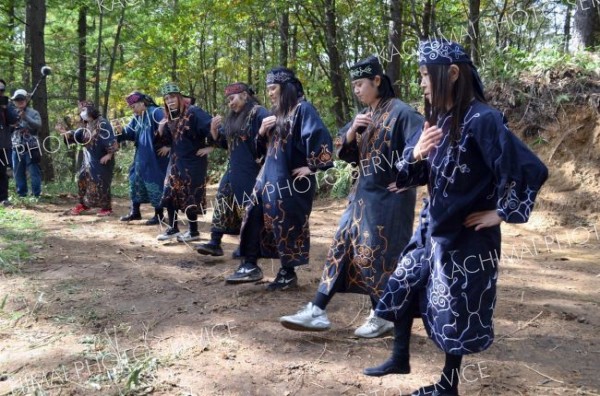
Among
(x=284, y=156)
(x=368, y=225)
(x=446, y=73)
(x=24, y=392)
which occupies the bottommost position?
(x=24, y=392)

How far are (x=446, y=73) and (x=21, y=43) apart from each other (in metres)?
16.3

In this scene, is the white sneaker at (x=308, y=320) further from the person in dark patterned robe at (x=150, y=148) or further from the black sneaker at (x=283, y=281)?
the person in dark patterned robe at (x=150, y=148)

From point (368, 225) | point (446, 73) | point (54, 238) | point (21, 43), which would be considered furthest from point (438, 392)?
point (21, 43)

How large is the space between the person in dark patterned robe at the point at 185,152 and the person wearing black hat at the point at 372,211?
3.09 m

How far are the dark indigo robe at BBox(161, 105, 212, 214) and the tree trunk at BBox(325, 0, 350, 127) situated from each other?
6.23 m

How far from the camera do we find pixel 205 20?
15.7 metres

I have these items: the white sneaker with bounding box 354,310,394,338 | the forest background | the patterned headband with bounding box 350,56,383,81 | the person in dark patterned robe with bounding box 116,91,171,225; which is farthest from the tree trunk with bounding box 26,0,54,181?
the white sneaker with bounding box 354,310,394,338

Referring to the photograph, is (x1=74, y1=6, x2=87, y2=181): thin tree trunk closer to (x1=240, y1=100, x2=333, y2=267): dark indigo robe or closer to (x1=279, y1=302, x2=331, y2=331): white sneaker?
(x1=240, y1=100, x2=333, y2=267): dark indigo robe

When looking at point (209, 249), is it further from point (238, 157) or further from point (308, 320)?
point (308, 320)

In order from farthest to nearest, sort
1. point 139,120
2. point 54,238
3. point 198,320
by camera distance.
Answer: point 139,120, point 54,238, point 198,320

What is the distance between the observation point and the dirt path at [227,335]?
10.0 ft

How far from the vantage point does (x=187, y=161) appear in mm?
6340

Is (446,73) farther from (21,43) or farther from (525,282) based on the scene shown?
(21,43)

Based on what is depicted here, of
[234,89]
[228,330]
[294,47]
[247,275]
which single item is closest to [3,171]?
[234,89]
